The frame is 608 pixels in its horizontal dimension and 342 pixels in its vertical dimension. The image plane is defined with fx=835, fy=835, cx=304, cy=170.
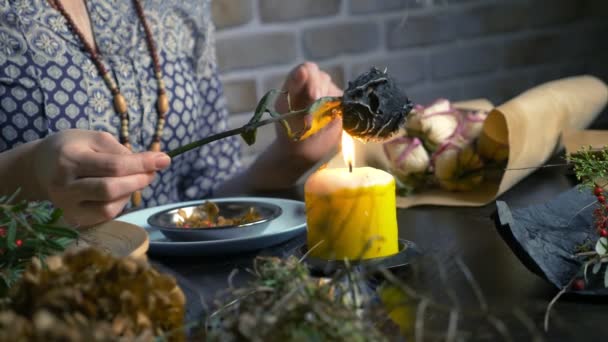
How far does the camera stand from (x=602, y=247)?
643 mm

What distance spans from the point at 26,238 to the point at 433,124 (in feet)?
2.28

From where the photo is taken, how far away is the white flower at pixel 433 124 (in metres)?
1.16

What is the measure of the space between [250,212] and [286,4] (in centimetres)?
102

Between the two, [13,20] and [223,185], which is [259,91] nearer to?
[223,185]

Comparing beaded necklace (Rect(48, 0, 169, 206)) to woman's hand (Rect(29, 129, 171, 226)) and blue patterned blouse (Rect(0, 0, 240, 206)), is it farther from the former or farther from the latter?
woman's hand (Rect(29, 129, 171, 226))

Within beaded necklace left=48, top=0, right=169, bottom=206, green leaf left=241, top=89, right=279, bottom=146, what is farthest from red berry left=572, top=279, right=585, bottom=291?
beaded necklace left=48, top=0, right=169, bottom=206

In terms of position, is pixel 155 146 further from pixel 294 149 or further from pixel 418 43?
pixel 418 43

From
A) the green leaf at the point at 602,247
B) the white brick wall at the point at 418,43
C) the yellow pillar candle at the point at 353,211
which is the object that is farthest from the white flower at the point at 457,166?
the white brick wall at the point at 418,43

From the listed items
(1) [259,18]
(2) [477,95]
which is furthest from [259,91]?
(2) [477,95]

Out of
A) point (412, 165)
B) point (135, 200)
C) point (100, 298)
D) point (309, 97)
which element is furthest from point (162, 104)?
point (100, 298)

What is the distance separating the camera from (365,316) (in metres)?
0.41

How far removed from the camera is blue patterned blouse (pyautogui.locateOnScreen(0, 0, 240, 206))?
1.27 metres

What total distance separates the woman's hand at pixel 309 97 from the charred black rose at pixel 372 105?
285 mm

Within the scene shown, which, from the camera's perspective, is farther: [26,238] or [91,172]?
[91,172]
